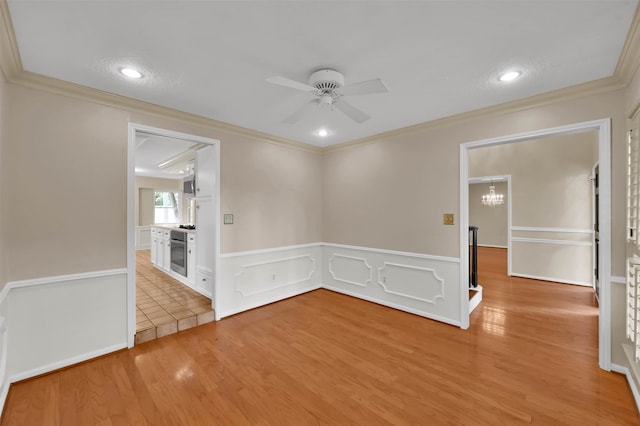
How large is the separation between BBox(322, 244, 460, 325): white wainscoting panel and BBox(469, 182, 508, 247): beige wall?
729 cm

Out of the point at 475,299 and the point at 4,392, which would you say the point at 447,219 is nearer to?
the point at 475,299

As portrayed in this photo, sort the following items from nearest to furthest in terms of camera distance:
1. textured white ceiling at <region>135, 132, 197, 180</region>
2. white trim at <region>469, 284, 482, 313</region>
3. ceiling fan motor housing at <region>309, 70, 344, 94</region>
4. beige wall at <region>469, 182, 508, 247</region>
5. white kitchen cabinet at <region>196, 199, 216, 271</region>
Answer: ceiling fan motor housing at <region>309, 70, 344, 94</region> < white trim at <region>469, 284, 482, 313</region> < white kitchen cabinet at <region>196, 199, 216, 271</region> < textured white ceiling at <region>135, 132, 197, 180</region> < beige wall at <region>469, 182, 508, 247</region>

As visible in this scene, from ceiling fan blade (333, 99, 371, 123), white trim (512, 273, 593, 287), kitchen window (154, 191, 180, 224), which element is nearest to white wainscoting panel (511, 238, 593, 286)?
white trim (512, 273, 593, 287)

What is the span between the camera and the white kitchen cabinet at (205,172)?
3.66 metres

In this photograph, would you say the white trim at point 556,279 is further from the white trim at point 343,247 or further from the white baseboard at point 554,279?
the white trim at point 343,247

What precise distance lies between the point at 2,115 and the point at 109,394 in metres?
2.21

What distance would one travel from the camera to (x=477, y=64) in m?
→ 2.05

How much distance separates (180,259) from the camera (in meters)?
4.75

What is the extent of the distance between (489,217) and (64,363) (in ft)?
36.4

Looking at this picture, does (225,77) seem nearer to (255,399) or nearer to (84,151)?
(84,151)

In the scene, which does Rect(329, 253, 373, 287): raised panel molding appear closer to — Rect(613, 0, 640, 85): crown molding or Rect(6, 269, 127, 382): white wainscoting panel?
Rect(6, 269, 127, 382): white wainscoting panel

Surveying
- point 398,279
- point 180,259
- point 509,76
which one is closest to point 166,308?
point 180,259

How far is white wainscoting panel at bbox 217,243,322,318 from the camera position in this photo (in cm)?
349

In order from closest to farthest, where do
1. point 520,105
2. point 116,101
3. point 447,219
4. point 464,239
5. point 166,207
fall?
1. point 116,101
2. point 520,105
3. point 464,239
4. point 447,219
5. point 166,207
